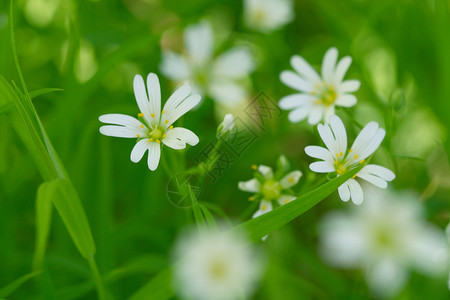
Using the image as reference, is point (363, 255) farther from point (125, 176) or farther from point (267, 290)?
point (125, 176)

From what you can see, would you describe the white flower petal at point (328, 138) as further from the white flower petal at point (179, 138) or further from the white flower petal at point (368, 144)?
the white flower petal at point (179, 138)

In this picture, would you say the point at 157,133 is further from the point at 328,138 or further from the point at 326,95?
the point at 326,95

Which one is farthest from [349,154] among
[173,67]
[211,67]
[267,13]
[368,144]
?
[267,13]

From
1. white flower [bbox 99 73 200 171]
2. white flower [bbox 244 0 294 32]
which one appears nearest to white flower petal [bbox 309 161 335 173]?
white flower [bbox 99 73 200 171]

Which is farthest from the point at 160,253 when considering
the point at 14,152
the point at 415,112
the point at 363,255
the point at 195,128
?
the point at 415,112

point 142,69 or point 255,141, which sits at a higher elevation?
point 142,69

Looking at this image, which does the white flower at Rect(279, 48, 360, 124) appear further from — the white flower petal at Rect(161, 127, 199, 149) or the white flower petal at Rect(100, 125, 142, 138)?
the white flower petal at Rect(100, 125, 142, 138)
